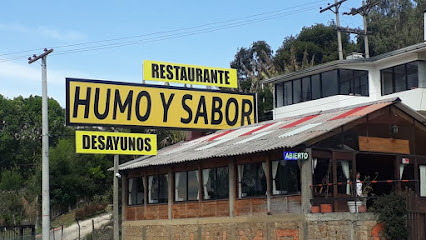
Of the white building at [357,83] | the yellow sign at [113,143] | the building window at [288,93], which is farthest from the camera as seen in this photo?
the building window at [288,93]

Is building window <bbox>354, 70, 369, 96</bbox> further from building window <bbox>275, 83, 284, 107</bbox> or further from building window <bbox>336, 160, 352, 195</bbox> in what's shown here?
building window <bbox>336, 160, 352, 195</bbox>

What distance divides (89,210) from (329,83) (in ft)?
77.0

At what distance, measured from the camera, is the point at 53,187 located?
193 ft

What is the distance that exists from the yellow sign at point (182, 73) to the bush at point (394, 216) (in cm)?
2201

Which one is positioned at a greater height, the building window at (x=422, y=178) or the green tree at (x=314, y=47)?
the green tree at (x=314, y=47)

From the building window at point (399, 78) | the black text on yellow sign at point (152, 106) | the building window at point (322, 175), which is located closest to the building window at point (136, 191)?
the black text on yellow sign at point (152, 106)

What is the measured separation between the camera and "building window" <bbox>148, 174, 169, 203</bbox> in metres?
34.9

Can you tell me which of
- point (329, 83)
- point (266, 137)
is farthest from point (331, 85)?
point (266, 137)

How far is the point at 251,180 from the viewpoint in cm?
2881

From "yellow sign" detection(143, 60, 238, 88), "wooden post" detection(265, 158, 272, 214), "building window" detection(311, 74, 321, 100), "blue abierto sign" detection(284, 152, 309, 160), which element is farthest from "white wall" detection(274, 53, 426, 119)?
"blue abierto sign" detection(284, 152, 309, 160)

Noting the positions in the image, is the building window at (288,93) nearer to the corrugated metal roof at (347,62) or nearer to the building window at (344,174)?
the corrugated metal roof at (347,62)

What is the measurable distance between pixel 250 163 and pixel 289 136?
2.39 meters

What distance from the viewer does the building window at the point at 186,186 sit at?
32.5 meters

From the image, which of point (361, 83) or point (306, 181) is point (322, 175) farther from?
point (361, 83)
